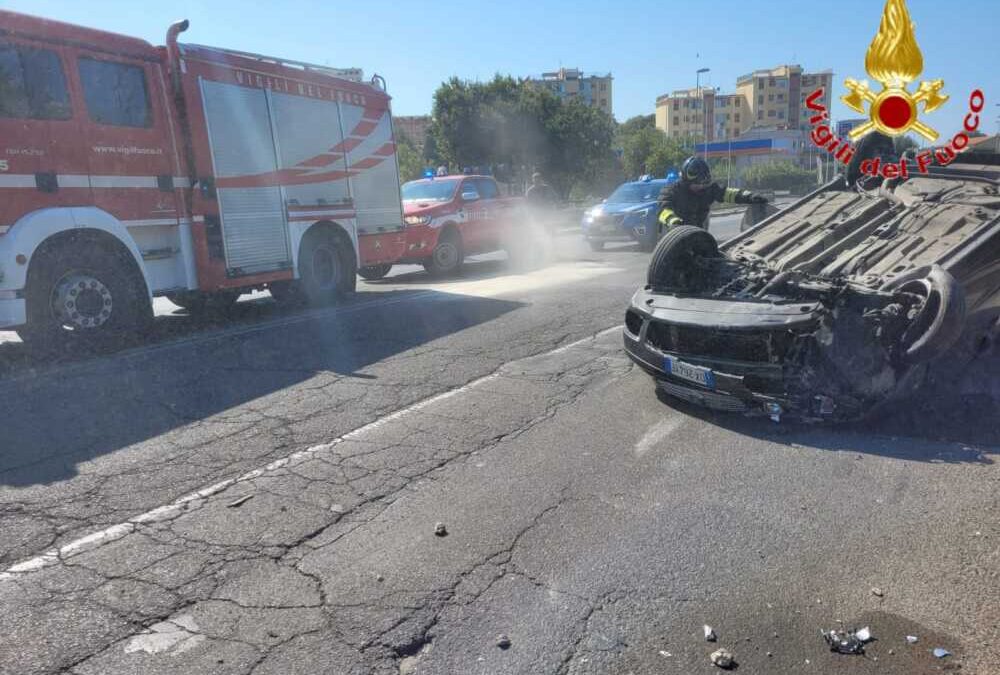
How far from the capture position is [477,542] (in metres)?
3.45

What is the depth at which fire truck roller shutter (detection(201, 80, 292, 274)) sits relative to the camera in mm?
8727

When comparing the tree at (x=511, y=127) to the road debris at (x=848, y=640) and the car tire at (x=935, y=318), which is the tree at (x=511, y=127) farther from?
the road debris at (x=848, y=640)

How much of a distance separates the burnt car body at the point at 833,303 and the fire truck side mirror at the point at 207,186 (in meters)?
5.38

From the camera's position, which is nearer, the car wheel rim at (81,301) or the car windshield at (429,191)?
the car wheel rim at (81,301)

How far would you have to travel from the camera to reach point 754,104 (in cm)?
12162

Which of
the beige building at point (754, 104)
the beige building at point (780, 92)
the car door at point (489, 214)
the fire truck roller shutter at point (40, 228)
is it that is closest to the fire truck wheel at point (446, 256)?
the car door at point (489, 214)

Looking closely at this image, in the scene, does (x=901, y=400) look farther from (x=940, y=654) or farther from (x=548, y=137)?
(x=548, y=137)

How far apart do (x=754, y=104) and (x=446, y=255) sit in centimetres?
12173

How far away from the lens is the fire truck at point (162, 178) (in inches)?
273

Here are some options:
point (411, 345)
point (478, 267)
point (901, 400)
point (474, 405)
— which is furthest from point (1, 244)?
point (478, 267)

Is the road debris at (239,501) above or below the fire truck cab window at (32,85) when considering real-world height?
below

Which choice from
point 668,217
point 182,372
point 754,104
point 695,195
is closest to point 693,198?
point 695,195

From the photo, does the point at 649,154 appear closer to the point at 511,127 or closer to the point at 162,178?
the point at 511,127

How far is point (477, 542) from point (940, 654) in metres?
1.88
